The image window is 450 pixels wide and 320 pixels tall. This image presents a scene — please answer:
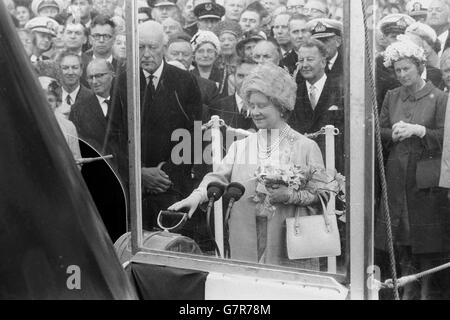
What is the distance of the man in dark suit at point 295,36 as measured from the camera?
3240 millimetres

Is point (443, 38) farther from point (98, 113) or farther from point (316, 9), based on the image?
point (98, 113)

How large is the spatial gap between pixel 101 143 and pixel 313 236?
1459mm

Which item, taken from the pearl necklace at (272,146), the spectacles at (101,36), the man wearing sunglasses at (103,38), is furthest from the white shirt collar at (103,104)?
the pearl necklace at (272,146)

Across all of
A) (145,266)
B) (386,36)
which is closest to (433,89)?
(386,36)

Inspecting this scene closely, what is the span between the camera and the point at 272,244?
11.3 ft

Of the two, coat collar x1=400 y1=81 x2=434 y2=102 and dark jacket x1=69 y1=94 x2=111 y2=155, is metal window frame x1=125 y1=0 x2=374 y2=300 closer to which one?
coat collar x1=400 y1=81 x2=434 y2=102

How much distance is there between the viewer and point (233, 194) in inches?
140

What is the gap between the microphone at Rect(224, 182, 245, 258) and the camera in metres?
3.52

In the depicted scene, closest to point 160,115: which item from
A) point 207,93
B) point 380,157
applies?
point 207,93

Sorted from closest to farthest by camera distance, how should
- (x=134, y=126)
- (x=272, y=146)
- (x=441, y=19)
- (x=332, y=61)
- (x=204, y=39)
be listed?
1. (x=441, y=19)
2. (x=332, y=61)
3. (x=272, y=146)
4. (x=204, y=39)
5. (x=134, y=126)

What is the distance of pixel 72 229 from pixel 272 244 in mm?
1973

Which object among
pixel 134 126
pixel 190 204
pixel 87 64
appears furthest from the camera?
pixel 87 64

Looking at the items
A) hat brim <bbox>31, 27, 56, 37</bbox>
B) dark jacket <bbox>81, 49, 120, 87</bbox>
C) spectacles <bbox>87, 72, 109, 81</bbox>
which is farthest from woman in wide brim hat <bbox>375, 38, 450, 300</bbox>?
hat brim <bbox>31, 27, 56, 37</bbox>

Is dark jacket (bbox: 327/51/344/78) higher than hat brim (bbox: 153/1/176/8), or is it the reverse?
hat brim (bbox: 153/1/176/8)
